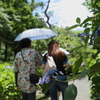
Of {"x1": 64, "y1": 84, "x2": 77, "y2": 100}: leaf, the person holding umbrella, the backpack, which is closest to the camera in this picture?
{"x1": 64, "y1": 84, "x2": 77, "y2": 100}: leaf

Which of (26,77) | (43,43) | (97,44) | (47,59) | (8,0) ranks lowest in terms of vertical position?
(43,43)

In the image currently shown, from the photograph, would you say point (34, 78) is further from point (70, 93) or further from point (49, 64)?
point (70, 93)

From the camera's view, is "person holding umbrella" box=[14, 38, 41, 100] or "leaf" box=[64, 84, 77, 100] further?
"person holding umbrella" box=[14, 38, 41, 100]

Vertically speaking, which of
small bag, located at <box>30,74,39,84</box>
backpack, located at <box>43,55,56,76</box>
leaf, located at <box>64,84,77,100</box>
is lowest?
small bag, located at <box>30,74,39,84</box>

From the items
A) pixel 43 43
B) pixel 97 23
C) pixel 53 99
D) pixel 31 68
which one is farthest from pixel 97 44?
pixel 43 43

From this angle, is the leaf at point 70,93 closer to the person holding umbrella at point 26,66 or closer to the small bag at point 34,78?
the small bag at point 34,78

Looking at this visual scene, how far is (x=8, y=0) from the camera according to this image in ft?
65.1

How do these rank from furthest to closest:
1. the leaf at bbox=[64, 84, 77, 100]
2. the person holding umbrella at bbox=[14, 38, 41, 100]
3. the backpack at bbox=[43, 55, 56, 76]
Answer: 1. the person holding umbrella at bbox=[14, 38, 41, 100]
2. the backpack at bbox=[43, 55, 56, 76]
3. the leaf at bbox=[64, 84, 77, 100]

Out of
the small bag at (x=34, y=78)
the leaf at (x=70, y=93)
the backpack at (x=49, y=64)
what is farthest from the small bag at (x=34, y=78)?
the leaf at (x=70, y=93)

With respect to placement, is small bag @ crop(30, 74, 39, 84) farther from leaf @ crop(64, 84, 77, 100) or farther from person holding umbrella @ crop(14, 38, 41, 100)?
leaf @ crop(64, 84, 77, 100)

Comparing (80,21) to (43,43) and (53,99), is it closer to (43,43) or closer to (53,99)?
(53,99)

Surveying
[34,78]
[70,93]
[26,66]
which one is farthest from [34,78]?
[70,93]

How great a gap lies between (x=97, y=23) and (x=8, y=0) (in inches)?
817

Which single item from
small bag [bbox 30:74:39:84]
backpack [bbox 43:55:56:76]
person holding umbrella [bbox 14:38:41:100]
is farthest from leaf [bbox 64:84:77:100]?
person holding umbrella [bbox 14:38:41:100]
